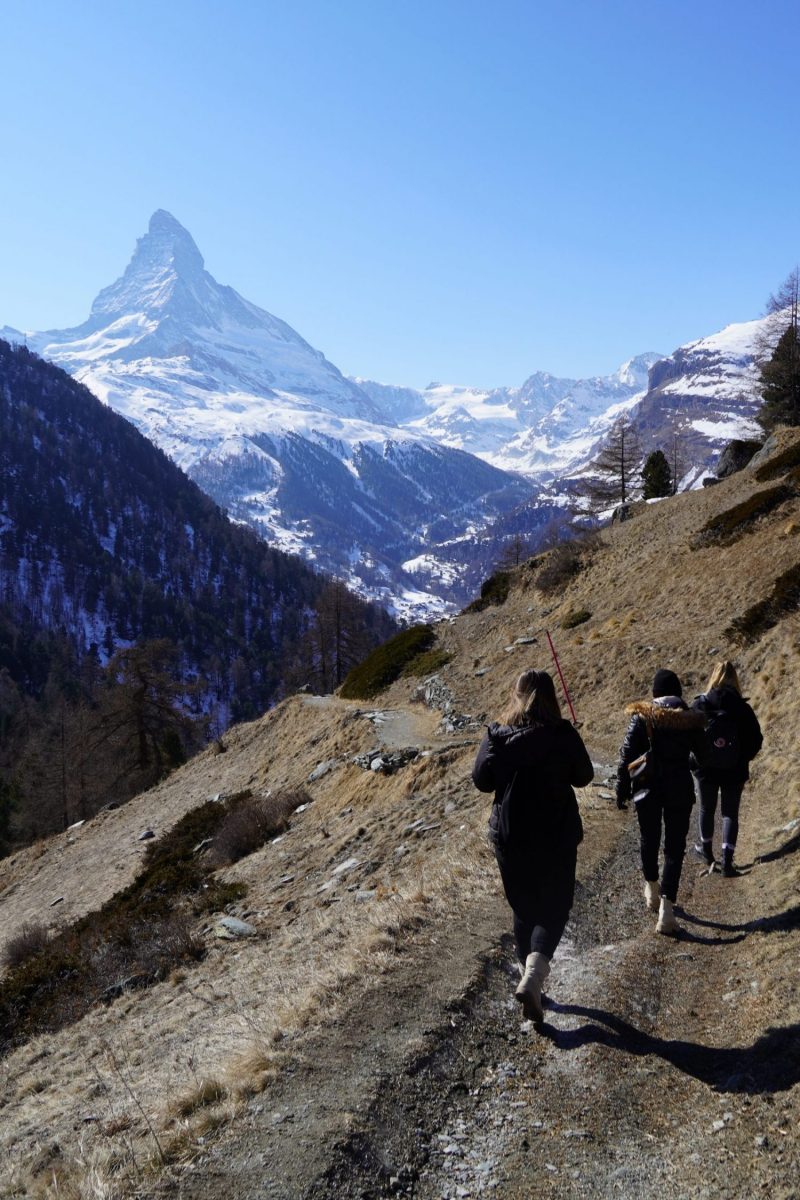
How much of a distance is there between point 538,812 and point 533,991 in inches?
51.5

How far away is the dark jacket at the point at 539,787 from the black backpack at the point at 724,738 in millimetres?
3955

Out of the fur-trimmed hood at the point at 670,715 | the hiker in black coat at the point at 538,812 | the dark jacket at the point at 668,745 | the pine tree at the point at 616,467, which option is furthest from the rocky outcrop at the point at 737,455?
the hiker in black coat at the point at 538,812

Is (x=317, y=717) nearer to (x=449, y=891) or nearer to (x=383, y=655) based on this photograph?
(x=383, y=655)

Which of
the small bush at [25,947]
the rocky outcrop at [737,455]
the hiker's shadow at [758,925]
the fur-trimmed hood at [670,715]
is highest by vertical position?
the rocky outcrop at [737,455]

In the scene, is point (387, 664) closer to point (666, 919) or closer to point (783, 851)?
point (783, 851)

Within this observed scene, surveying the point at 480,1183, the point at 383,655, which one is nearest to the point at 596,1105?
the point at 480,1183

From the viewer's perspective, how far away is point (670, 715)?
745 cm

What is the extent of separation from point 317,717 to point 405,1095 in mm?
26195

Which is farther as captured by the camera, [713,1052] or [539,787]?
[539,787]

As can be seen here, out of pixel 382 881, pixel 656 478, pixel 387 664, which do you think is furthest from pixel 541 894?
pixel 656 478

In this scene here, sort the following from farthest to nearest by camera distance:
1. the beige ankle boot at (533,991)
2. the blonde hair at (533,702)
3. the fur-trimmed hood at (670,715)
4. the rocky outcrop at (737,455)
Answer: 1. the rocky outcrop at (737,455)
2. the fur-trimmed hood at (670,715)
3. the blonde hair at (533,702)
4. the beige ankle boot at (533,991)

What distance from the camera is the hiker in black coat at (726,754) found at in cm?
887

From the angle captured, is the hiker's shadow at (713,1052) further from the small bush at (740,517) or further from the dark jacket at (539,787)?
the small bush at (740,517)

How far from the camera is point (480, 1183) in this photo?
3.87m
